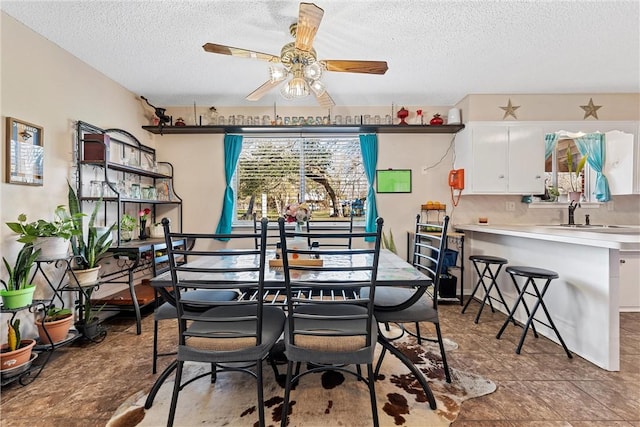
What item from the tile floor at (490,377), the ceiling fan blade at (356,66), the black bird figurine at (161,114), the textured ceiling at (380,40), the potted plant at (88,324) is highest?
the textured ceiling at (380,40)

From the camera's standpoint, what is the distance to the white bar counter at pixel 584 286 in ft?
6.23

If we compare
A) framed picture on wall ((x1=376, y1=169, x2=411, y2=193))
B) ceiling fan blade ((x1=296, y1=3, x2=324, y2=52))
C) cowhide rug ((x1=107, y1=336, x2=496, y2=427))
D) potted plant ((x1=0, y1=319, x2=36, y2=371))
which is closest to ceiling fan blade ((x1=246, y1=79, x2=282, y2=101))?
ceiling fan blade ((x1=296, y1=3, x2=324, y2=52))

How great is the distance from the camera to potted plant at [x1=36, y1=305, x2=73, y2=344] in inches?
79.2

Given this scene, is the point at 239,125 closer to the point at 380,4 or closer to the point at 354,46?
the point at 354,46

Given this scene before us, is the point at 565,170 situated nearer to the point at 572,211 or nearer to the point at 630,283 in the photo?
the point at 572,211

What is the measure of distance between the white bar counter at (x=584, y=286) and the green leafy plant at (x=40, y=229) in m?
3.68

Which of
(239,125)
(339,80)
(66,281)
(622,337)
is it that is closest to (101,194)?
(66,281)

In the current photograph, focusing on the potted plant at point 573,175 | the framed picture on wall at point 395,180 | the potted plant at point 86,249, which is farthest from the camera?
the framed picture on wall at point 395,180

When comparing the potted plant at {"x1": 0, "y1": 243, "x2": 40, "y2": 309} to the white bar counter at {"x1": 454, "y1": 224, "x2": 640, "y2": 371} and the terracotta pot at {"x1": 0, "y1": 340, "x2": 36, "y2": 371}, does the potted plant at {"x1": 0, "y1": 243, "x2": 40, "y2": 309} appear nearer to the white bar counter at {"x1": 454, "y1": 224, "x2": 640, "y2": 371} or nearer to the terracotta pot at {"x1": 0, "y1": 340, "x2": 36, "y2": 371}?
the terracotta pot at {"x1": 0, "y1": 340, "x2": 36, "y2": 371}

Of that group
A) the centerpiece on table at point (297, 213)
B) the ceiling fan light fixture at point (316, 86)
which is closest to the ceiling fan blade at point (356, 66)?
the ceiling fan light fixture at point (316, 86)

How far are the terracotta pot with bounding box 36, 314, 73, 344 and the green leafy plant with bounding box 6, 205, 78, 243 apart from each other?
631 mm

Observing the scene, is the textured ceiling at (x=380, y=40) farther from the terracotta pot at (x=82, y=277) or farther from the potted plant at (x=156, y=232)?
the terracotta pot at (x=82, y=277)

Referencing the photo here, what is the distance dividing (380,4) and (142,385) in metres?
3.04

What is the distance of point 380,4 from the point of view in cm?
196
